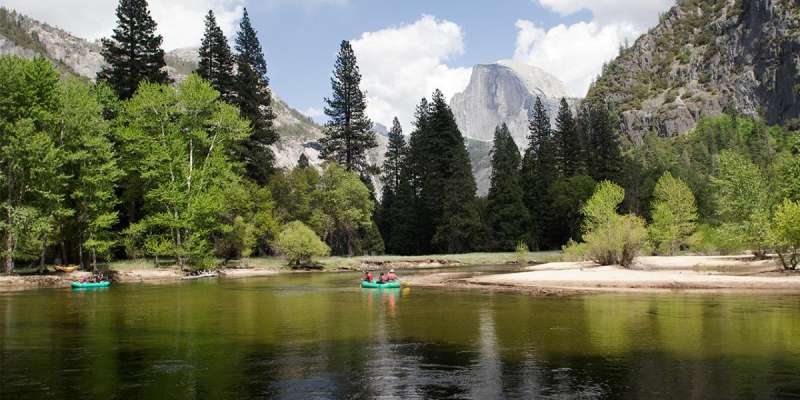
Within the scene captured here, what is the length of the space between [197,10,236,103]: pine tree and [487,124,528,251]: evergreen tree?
44.7 meters

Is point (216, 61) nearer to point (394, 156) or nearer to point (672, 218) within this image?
point (394, 156)

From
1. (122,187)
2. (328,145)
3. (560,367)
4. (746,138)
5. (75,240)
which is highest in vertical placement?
(746,138)

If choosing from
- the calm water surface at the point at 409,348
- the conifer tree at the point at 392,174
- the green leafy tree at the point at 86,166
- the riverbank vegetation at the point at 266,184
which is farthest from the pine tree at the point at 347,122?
the calm water surface at the point at 409,348

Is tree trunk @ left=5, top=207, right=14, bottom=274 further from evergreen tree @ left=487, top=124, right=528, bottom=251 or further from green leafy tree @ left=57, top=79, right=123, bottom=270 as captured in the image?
evergreen tree @ left=487, top=124, right=528, bottom=251

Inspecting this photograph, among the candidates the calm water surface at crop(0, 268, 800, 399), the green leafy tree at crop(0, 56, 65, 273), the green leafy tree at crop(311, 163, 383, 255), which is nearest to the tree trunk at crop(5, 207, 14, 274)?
the green leafy tree at crop(0, 56, 65, 273)

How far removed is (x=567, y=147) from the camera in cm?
10925

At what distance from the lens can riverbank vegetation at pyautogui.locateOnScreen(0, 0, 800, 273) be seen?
49.7m

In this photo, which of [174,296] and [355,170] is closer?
[174,296]

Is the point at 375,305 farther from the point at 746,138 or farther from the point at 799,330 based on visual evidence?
the point at 746,138

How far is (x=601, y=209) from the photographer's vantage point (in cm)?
5369

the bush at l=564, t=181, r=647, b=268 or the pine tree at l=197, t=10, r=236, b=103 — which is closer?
the bush at l=564, t=181, r=647, b=268

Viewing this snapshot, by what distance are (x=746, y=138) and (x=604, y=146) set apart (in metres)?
90.9

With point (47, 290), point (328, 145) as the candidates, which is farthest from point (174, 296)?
point (328, 145)

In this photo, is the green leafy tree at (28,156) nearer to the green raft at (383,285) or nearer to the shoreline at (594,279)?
the shoreline at (594,279)
